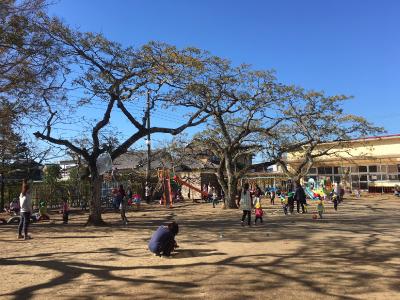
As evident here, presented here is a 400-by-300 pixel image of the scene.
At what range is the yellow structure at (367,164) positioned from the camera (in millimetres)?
36156

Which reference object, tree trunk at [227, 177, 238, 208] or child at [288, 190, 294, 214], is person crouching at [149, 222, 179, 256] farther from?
tree trunk at [227, 177, 238, 208]

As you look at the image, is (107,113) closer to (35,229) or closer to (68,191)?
(35,229)

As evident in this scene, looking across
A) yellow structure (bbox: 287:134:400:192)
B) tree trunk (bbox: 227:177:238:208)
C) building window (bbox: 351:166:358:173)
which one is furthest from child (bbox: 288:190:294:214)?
building window (bbox: 351:166:358:173)

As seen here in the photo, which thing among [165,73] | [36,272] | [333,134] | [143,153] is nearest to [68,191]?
[143,153]

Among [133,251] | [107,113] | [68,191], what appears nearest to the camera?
[133,251]

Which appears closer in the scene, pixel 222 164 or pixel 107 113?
pixel 107 113

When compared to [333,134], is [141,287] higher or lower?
lower

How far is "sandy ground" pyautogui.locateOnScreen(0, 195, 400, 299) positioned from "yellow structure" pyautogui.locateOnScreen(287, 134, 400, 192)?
2486 centimetres

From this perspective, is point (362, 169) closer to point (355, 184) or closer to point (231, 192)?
point (355, 184)

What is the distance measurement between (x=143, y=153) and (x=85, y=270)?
91.8 ft

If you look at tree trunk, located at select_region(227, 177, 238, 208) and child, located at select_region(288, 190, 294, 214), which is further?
tree trunk, located at select_region(227, 177, 238, 208)

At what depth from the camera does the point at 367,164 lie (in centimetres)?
3781

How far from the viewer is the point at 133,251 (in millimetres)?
9680

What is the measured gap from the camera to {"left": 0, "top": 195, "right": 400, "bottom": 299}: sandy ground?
6.29 meters
